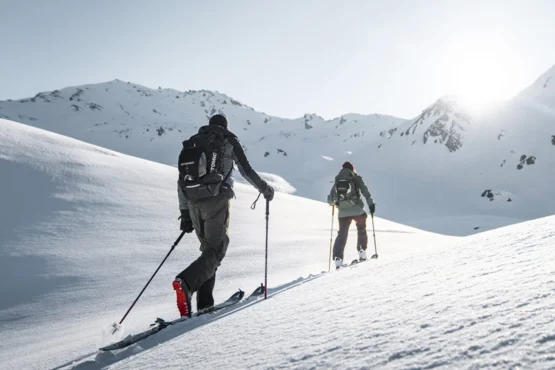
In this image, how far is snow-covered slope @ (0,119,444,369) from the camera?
12.8 ft

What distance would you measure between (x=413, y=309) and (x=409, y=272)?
1407 mm

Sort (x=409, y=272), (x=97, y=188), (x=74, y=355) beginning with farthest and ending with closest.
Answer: (x=97, y=188) < (x=409, y=272) < (x=74, y=355)

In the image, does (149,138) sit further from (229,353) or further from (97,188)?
(229,353)

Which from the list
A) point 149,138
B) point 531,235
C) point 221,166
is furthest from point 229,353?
point 149,138

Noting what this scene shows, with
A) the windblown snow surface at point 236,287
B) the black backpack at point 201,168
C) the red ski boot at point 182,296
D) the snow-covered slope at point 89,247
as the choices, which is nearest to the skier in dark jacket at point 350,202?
the snow-covered slope at point 89,247

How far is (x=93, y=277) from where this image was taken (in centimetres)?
492

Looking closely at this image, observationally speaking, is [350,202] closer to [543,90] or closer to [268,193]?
[268,193]

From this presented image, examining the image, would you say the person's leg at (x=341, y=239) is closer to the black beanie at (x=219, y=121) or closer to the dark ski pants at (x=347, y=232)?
the dark ski pants at (x=347, y=232)

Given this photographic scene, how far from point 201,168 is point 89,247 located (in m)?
3.22

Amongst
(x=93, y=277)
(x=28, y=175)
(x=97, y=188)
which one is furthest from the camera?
(x=97, y=188)

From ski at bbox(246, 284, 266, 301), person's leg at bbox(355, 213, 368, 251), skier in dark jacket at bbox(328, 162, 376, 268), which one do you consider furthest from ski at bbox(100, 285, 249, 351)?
person's leg at bbox(355, 213, 368, 251)

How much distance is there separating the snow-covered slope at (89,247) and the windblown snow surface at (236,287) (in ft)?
0.09

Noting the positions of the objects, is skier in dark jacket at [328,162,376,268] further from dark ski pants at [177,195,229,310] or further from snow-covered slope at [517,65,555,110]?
snow-covered slope at [517,65,555,110]

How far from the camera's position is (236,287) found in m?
5.12
